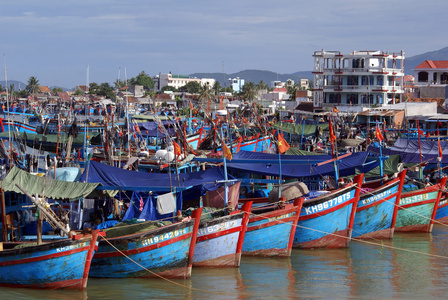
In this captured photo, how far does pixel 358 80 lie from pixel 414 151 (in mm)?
40975

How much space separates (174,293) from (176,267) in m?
0.91

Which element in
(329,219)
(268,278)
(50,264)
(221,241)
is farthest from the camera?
(329,219)

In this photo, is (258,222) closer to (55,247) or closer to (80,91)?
(55,247)

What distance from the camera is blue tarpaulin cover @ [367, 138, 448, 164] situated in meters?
Answer: 30.1

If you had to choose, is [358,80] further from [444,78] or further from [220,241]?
[220,241]

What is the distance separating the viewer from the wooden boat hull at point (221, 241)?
60.2ft

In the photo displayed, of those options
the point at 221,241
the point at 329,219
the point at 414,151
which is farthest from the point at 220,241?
the point at 414,151

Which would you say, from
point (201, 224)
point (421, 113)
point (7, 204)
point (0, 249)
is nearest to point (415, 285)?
point (201, 224)

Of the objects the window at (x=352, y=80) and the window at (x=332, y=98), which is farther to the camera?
the window at (x=332, y=98)

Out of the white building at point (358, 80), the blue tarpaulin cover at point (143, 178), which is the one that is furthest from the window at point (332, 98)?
the blue tarpaulin cover at point (143, 178)

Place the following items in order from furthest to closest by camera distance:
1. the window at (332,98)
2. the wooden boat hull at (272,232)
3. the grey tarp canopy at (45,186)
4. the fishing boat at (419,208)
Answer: the window at (332,98) → the fishing boat at (419,208) → the wooden boat hull at (272,232) → the grey tarp canopy at (45,186)

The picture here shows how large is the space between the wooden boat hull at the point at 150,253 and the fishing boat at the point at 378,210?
7.54m

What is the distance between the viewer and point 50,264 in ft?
52.0

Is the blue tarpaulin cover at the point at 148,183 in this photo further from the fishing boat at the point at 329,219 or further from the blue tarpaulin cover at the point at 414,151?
the blue tarpaulin cover at the point at 414,151
